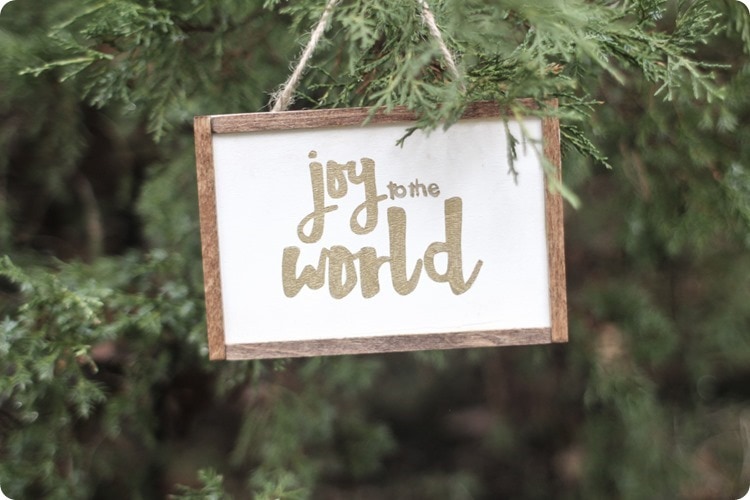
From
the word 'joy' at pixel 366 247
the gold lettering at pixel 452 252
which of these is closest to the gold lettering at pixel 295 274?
the word 'joy' at pixel 366 247

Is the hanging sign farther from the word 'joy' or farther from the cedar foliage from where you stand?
the cedar foliage

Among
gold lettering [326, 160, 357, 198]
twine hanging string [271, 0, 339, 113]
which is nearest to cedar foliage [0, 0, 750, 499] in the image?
twine hanging string [271, 0, 339, 113]

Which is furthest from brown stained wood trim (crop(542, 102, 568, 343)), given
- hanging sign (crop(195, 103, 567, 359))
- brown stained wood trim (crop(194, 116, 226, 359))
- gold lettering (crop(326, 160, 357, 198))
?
brown stained wood trim (crop(194, 116, 226, 359))

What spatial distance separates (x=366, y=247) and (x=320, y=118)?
165mm

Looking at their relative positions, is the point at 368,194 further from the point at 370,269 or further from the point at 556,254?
the point at 556,254

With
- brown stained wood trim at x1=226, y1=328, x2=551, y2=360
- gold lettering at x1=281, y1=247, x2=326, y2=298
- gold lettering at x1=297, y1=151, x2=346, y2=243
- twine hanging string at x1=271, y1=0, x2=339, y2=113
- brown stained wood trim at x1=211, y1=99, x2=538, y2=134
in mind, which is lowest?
brown stained wood trim at x1=226, y1=328, x2=551, y2=360

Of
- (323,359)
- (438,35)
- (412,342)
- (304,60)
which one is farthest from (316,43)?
(323,359)

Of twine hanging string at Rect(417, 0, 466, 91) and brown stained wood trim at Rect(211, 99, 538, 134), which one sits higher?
twine hanging string at Rect(417, 0, 466, 91)

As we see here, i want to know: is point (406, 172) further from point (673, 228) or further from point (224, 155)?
point (673, 228)

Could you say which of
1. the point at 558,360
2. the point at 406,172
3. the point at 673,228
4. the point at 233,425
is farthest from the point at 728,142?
the point at 233,425

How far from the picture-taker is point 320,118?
0.91 m

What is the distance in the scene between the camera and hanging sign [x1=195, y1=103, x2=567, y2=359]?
0.92 m

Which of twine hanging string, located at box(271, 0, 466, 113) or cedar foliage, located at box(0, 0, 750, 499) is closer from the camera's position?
twine hanging string, located at box(271, 0, 466, 113)

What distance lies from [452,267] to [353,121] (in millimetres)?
214
